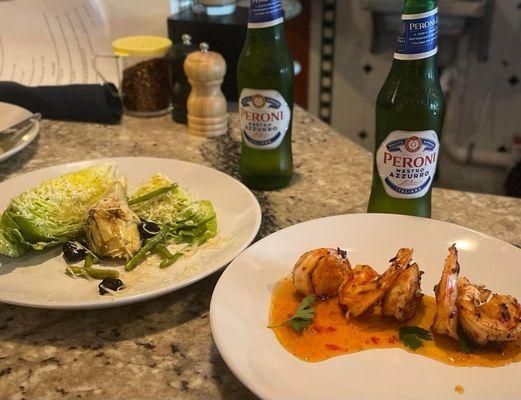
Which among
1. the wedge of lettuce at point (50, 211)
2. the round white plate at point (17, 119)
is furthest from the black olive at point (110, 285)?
the round white plate at point (17, 119)

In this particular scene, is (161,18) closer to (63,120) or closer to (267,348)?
(63,120)

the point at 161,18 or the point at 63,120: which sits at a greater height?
the point at 161,18

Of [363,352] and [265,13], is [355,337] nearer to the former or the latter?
[363,352]

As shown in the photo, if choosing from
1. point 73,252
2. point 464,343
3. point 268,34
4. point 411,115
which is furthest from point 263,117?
point 464,343

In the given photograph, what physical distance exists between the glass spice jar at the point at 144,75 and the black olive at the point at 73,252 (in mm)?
645

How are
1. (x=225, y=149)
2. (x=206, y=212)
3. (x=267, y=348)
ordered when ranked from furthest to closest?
(x=225, y=149) < (x=206, y=212) < (x=267, y=348)

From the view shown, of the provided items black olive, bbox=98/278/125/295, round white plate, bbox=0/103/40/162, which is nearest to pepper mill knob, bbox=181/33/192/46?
round white plate, bbox=0/103/40/162

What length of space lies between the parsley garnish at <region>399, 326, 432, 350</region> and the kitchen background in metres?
1.31

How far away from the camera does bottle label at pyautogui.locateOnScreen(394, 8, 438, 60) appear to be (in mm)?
756

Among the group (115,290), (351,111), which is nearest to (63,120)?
(115,290)

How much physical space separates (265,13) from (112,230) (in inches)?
15.8

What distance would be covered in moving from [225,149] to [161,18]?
0.48m

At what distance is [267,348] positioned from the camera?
0.63 meters

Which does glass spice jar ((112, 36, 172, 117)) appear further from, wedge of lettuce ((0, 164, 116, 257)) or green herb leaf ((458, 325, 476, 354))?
green herb leaf ((458, 325, 476, 354))
